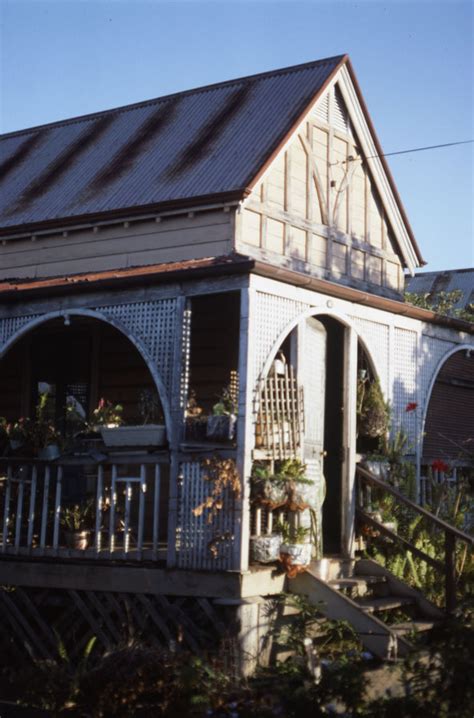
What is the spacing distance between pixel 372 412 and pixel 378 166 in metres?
6.36

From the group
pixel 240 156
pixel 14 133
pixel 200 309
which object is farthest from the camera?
pixel 14 133

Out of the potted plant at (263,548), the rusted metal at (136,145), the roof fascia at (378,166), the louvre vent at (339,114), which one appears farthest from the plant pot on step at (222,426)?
the roof fascia at (378,166)

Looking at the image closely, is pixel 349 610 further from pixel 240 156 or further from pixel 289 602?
pixel 240 156

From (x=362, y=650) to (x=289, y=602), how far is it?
87 centimetres

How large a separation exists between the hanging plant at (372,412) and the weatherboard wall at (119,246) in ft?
9.85

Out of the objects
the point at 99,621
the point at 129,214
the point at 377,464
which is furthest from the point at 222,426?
the point at 129,214

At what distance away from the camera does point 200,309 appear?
1416 centimetres

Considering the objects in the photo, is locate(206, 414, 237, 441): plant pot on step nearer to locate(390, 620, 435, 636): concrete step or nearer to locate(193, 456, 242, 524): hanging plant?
locate(193, 456, 242, 524): hanging plant

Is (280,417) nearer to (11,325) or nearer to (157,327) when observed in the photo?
(157,327)

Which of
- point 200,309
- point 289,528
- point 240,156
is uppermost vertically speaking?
point 240,156

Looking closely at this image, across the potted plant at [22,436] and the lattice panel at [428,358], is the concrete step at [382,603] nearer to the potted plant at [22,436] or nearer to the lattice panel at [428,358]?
the lattice panel at [428,358]

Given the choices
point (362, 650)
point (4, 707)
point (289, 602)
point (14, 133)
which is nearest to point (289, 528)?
point (289, 602)

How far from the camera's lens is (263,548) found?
10555 millimetres

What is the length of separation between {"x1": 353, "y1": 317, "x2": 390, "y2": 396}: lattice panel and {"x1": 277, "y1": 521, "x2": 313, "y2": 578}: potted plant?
272 centimetres
